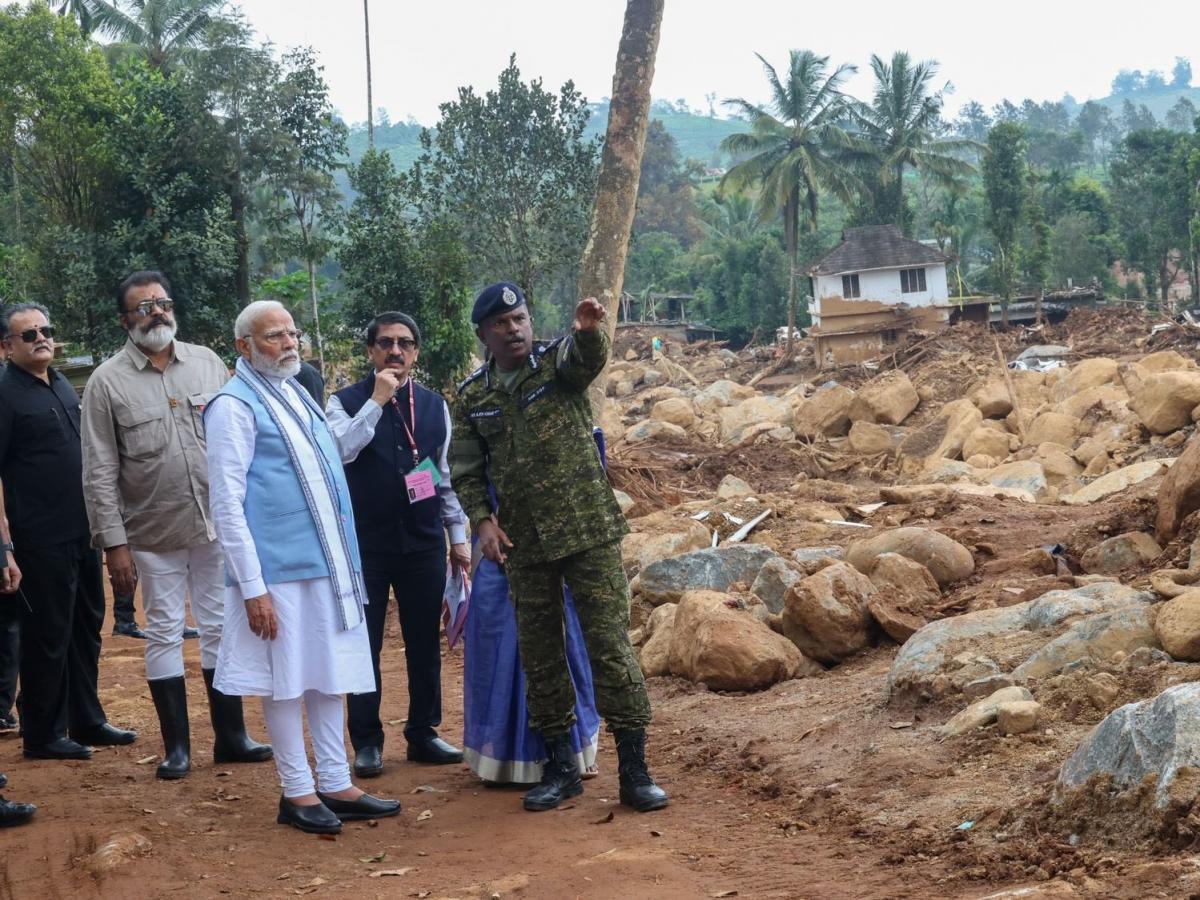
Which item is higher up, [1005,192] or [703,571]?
Answer: [1005,192]

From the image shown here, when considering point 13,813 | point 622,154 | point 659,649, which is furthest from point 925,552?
point 13,813

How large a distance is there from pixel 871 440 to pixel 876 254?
78.0 feet

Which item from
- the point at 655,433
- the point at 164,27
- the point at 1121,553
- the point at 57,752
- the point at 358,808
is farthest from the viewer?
the point at 164,27

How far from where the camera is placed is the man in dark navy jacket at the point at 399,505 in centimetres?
547

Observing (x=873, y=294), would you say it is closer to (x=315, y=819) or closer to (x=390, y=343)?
(x=390, y=343)

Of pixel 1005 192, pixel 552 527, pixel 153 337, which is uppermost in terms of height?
pixel 1005 192

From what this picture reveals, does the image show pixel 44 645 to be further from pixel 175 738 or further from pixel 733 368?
pixel 733 368

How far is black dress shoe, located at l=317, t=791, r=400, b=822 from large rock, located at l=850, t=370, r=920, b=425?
20.2 metres

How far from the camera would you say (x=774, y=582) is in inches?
310

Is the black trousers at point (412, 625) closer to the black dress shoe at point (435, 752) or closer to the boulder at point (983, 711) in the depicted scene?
the black dress shoe at point (435, 752)

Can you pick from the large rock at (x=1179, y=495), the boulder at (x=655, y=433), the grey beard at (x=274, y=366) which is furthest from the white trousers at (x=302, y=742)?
the boulder at (x=655, y=433)

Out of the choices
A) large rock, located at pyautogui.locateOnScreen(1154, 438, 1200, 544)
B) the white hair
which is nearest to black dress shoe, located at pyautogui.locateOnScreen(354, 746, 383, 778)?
the white hair

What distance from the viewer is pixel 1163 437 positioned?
52.7ft

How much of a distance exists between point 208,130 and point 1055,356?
20963 millimetres
